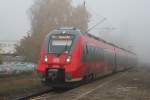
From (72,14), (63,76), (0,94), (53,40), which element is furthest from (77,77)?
(72,14)

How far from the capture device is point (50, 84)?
2086cm

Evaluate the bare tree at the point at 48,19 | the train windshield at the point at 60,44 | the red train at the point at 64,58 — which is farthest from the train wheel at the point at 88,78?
the bare tree at the point at 48,19

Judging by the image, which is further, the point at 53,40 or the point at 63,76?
the point at 53,40

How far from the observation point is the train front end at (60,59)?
20562mm

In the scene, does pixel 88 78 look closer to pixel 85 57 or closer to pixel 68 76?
pixel 85 57

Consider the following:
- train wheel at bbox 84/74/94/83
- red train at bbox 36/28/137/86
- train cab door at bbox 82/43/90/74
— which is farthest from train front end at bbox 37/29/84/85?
train wheel at bbox 84/74/94/83

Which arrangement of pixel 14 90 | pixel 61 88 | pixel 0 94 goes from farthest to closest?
pixel 61 88 < pixel 14 90 < pixel 0 94

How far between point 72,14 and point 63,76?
47630 millimetres

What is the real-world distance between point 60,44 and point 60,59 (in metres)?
1.05

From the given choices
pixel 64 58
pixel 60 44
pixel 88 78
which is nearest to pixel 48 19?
pixel 88 78

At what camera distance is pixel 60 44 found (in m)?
21.5

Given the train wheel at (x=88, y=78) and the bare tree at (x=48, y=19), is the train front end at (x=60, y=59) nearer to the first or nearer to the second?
the train wheel at (x=88, y=78)

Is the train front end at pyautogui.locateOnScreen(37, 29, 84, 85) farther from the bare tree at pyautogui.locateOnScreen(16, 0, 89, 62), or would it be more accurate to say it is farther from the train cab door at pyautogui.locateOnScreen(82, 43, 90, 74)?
the bare tree at pyautogui.locateOnScreen(16, 0, 89, 62)

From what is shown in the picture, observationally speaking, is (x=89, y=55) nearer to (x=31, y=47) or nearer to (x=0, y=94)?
(x=0, y=94)
